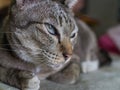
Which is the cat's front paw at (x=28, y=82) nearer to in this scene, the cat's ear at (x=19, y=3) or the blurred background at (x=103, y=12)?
the cat's ear at (x=19, y=3)

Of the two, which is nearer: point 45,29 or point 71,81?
point 45,29

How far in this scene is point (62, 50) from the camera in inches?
51.3

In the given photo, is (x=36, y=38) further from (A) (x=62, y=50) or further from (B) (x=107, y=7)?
(B) (x=107, y=7)

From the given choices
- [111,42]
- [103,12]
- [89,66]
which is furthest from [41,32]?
[103,12]

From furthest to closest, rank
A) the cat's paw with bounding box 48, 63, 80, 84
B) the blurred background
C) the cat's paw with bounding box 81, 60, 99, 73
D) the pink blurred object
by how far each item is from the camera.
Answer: the blurred background < the pink blurred object < the cat's paw with bounding box 81, 60, 99, 73 < the cat's paw with bounding box 48, 63, 80, 84

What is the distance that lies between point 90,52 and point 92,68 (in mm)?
106

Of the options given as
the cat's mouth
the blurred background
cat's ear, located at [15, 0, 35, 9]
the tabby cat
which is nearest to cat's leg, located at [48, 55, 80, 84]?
the tabby cat

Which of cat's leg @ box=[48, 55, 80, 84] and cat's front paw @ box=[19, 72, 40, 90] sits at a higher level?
cat's front paw @ box=[19, 72, 40, 90]

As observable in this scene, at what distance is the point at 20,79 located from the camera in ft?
4.17

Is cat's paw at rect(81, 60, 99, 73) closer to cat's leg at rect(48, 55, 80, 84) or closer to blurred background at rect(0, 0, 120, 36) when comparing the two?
cat's leg at rect(48, 55, 80, 84)

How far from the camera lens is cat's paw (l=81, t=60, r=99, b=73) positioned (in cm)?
188

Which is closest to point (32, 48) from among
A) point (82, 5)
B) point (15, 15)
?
point (15, 15)

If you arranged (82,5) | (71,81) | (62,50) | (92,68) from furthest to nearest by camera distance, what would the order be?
(82,5) → (92,68) → (71,81) → (62,50)

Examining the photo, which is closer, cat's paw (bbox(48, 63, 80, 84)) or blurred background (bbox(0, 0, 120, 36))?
cat's paw (bbox(48, 63, 80, 84))
